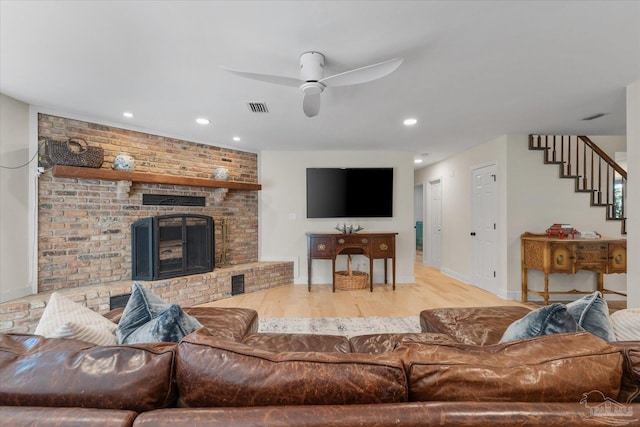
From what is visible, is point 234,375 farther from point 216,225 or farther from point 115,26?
point 216,225

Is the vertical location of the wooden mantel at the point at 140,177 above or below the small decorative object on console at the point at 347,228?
above

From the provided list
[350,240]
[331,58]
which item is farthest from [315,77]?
[350,240]

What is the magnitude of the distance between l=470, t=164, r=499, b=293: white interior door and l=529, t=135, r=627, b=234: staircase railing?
2.49 ft

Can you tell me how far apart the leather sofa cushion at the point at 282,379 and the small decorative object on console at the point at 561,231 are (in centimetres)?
410

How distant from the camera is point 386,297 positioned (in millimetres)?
4117

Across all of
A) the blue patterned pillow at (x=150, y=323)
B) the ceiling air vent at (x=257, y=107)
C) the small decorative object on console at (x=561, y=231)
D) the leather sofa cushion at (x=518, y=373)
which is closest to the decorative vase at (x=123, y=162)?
the ceiling air vent at (x=257, y=107)

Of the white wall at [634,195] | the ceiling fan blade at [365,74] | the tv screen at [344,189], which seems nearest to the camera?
the ceiling fan blade at [365,74]

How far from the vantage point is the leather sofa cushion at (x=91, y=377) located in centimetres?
75

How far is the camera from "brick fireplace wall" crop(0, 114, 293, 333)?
308 centimetres

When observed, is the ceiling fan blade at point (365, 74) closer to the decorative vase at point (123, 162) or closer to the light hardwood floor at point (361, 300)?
the light hardwood floor at point (361, 300)

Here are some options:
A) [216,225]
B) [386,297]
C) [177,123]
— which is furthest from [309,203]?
[177,123]

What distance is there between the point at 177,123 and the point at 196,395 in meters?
3.55

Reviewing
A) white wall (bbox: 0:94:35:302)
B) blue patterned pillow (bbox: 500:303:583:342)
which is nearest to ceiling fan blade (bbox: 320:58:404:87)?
→ blue patterned pillow (bbox: 500:303:583:342)

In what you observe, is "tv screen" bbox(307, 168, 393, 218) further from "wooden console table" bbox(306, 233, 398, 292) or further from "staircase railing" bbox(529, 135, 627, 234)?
"staircase railing" bbox(529, 135, 627, 234)
